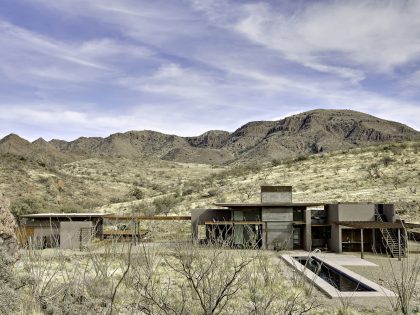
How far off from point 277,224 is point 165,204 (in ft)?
87.0

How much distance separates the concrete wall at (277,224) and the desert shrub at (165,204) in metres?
21.8

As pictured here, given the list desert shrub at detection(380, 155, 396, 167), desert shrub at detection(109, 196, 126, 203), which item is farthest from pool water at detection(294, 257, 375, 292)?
desert shrub at detection(109, 196, 126, 203)

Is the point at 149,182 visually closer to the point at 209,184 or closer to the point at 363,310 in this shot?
the point at 209,184

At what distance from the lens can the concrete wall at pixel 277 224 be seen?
37.5 m

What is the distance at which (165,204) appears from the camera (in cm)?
6159

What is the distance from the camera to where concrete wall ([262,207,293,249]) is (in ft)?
123

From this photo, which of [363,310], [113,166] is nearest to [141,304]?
[363,310]

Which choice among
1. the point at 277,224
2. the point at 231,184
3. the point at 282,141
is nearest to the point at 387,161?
the point at 231,184

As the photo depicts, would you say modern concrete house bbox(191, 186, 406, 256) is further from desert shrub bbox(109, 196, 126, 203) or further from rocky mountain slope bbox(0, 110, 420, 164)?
rocky mountain slope bbox(0, 110, 420, 164)

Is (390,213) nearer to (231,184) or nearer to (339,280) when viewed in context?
(339,280)

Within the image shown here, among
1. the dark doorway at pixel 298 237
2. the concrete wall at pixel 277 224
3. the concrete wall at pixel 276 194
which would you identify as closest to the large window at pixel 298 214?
the dark doorway at pixel 298 237

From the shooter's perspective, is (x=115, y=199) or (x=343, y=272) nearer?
(x=343, y=272)

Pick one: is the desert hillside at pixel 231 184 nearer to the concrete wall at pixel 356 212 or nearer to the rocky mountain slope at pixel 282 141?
the concrete wall at pixel 356 212

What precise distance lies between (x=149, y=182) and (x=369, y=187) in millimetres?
44576
